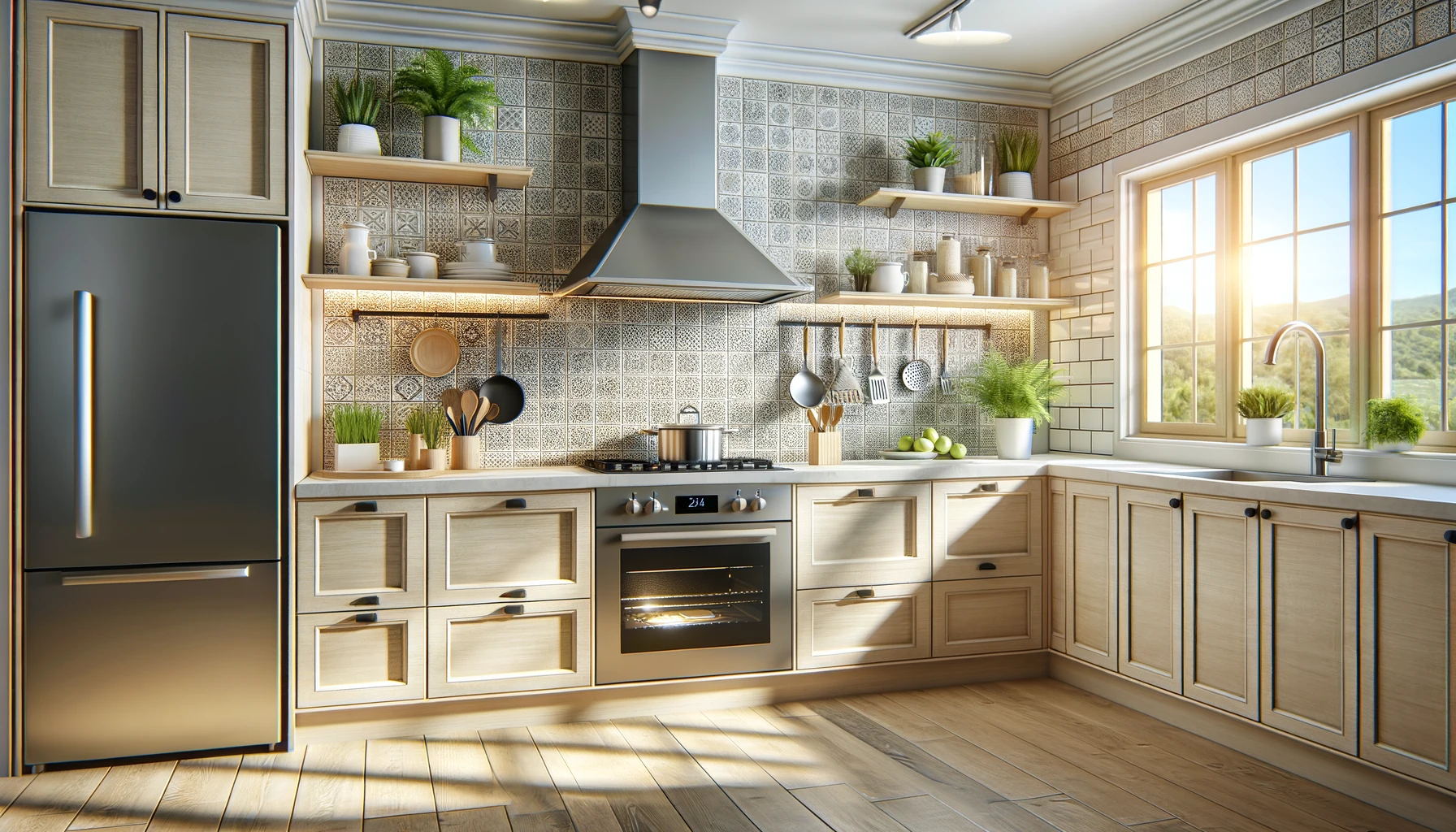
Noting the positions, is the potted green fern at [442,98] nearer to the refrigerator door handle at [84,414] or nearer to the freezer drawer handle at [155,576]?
the refrigerator door handle at [84,414]

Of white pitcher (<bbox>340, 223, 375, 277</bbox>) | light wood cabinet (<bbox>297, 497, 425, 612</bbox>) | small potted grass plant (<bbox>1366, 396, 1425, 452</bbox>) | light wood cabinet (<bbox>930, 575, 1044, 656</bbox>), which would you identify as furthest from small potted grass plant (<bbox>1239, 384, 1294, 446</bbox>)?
white pitcher (<bbox>340, 223, 375, 277</bbox>)

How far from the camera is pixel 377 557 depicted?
3.08m

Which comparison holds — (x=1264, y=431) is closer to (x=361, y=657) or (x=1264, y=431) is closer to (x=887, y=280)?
(x=887, y=280)

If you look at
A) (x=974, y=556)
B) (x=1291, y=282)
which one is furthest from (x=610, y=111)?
(x=1291, y=282)

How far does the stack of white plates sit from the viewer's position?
137 inches

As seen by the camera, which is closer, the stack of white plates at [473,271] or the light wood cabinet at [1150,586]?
the light wood cabinet at [1150,586]

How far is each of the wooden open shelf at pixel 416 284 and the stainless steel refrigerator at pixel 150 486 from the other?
0.31 meters

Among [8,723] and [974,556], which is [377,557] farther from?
[974,556]

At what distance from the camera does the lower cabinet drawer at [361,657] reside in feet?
9.87

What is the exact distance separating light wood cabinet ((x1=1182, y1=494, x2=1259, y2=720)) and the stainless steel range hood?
5.14ft

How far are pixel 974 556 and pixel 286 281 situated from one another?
8.60 feet

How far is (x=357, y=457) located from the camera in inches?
129

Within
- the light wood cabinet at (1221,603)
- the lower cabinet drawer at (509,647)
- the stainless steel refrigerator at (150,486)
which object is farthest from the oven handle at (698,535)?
the light wood cabinet at (1221,603)

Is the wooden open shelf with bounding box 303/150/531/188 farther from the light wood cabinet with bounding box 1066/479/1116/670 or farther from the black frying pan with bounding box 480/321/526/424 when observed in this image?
the light wood cabinet with bounding box 1066/479/1116/670
